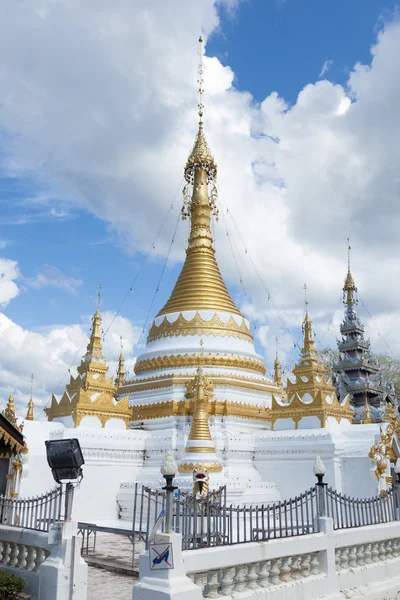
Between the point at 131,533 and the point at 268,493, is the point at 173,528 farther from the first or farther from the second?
the point at 268,493

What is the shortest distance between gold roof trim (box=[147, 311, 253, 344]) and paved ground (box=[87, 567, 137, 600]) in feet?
57.8

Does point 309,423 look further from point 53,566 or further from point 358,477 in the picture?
point 53,566

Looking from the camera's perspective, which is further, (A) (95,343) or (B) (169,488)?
(A) (95,343)

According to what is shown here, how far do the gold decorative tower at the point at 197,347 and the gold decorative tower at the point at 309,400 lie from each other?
1.68 m

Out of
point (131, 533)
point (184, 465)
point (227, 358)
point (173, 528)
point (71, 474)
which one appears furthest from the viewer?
point (227, 358)

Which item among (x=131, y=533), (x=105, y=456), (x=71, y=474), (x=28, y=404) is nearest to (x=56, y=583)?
(x=71, y=474)

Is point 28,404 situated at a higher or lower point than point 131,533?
higher

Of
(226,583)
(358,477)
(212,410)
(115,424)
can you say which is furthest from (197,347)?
(226,583)

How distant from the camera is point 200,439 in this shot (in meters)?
22.2

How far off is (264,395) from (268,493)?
6013 millimetres

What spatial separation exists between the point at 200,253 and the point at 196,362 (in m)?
7.85

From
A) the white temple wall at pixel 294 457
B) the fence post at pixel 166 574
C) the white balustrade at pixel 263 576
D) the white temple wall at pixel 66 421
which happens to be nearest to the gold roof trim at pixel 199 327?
the white temple wall at pixel 294 457

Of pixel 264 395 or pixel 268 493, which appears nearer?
pixel 268 493

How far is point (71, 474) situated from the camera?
9633 millimetres
